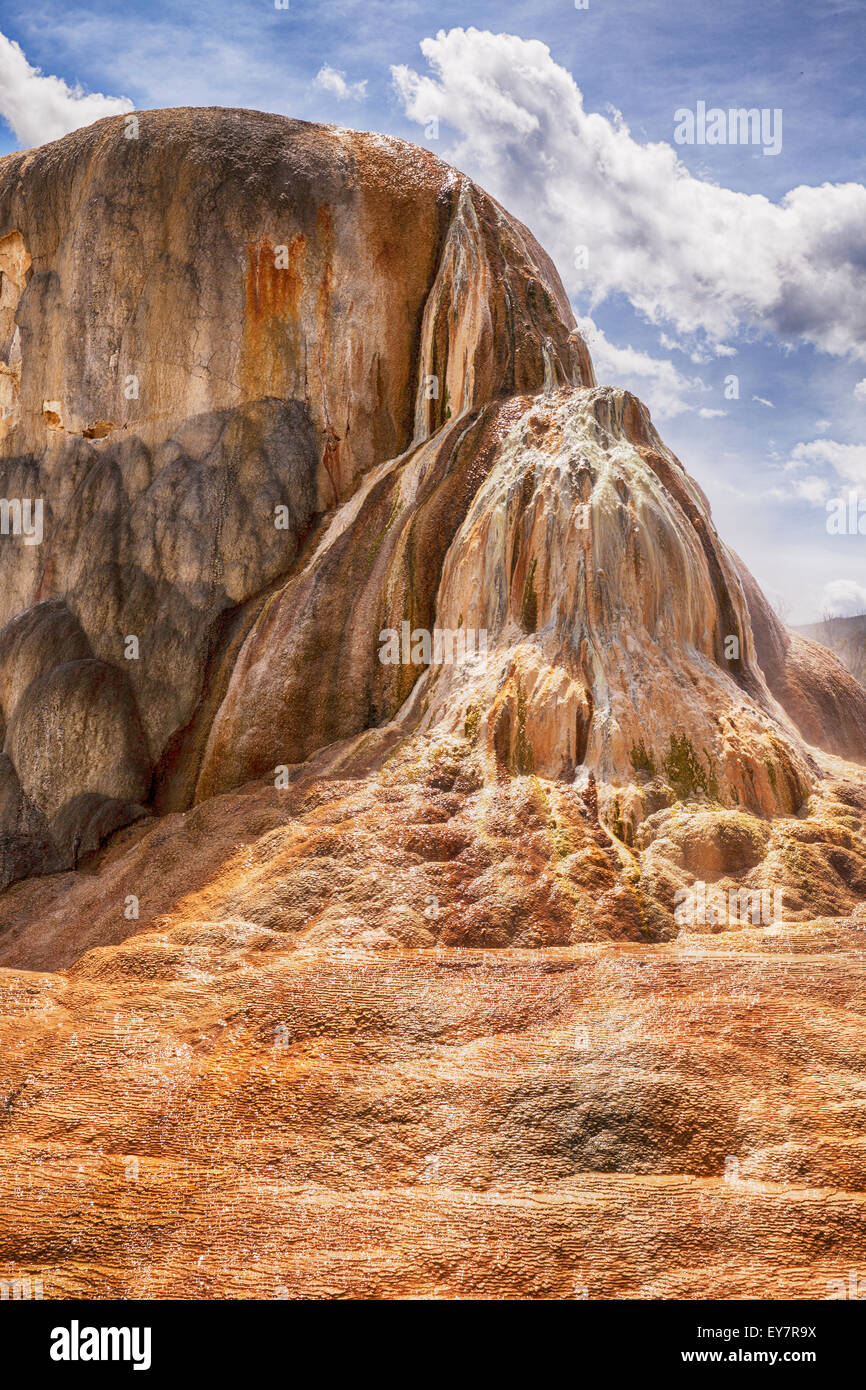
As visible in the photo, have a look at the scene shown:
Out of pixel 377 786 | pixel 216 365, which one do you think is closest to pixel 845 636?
pixel 216 365

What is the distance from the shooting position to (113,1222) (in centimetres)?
724

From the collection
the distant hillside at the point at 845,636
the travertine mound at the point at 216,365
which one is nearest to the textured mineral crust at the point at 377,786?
the travertine mound at the point at 216,365

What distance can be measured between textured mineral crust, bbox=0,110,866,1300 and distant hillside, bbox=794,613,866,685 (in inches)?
519

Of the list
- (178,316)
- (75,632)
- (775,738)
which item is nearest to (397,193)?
(178,316)

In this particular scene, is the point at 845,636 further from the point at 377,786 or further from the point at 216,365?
the point at 377,786

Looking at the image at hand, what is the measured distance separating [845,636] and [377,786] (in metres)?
25.7

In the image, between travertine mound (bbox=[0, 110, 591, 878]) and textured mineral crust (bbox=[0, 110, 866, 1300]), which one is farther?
travertine mound (bbox=[0, 110, 591, 878])

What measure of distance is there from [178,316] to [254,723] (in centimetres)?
732

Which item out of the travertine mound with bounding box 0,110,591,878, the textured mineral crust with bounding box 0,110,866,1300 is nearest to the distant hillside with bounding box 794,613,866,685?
the textured mineral crust with bounding box 0,110,866,1300

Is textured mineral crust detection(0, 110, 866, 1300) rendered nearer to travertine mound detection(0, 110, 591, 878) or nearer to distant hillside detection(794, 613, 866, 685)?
travertine mound detection(0, 110, 591, 878)

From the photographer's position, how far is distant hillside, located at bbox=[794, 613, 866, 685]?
3281cm

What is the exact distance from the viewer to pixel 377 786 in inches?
477

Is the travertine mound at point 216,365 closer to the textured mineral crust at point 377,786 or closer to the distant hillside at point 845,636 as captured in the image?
the textured mineral crust at point 377,786

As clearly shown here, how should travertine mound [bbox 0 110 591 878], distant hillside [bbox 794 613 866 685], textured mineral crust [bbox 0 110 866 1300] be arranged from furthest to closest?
distant hillside [bbox 794 613 866 685], travertine mound [bbox 0 110 591 878], textured mineral crust [bbox 0 110 866 1300]
